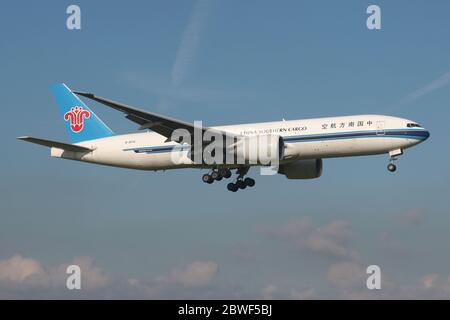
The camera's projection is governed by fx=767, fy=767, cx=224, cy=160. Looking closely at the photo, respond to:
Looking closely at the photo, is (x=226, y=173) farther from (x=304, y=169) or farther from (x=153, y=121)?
(x=153, y=121)

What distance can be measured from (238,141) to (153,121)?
16.6 feet

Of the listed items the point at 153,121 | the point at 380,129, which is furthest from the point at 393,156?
the point at 153,121

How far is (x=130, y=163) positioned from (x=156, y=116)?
25.1 ft

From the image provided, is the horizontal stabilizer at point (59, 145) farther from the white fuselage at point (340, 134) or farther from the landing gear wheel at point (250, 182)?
the landing gear wheel at point (250, 182)

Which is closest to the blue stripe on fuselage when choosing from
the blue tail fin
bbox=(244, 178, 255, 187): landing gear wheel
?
bbox=(244, 178, 255, 187): landing gear wheel

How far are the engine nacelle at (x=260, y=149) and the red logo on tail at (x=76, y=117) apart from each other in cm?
1287

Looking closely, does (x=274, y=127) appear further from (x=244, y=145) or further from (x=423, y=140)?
(x=423, y=140)

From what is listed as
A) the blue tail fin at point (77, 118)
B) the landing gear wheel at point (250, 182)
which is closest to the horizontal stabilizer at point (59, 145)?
the blue tail fin at point (77, 118)

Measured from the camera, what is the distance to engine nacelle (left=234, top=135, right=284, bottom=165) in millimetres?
42156

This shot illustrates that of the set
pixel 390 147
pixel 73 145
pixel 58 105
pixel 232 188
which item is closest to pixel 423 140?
pixel 390 147

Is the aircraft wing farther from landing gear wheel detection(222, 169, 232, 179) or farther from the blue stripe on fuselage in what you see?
the blue stripe on fuselage

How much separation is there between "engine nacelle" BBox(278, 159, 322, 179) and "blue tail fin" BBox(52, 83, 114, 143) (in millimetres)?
11800
